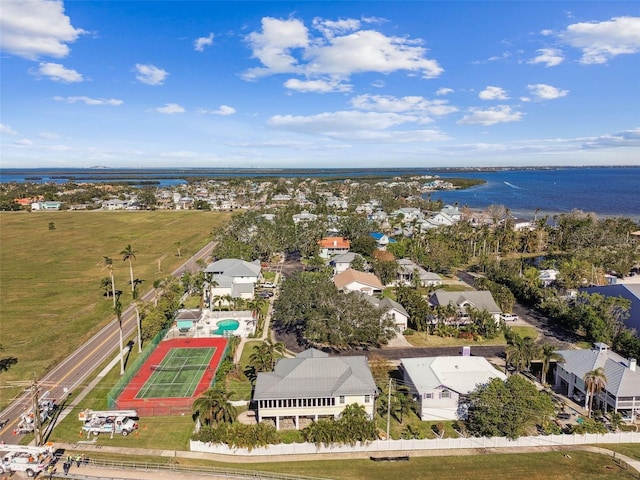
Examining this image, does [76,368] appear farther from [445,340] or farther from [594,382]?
[594,382]

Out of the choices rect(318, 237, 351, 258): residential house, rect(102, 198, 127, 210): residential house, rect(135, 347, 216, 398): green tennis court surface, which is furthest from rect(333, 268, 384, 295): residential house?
rect(102, 198, 127, 210): residential house

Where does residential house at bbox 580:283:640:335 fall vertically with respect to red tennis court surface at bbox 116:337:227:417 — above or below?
above

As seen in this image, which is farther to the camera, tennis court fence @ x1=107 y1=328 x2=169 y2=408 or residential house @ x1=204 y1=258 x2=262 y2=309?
residential house @ x1=204 y1=258 x2=262 y2=309

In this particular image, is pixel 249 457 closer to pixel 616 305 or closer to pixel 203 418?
pixel 203 418

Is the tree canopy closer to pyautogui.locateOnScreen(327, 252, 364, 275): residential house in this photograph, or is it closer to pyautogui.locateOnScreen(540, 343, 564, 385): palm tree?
pyautogui.locateOnScreen(540, 343, 564, 385): palm tree

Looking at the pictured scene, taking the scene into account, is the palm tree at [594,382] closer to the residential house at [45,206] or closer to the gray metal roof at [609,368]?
the gray metal roof at [609,368]

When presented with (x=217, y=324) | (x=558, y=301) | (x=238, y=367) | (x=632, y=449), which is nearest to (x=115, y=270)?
(x=217, y=324)

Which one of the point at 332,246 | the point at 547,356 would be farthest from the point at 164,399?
the point at 332,246

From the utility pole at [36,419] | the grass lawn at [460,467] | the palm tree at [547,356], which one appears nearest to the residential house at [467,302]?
the palm tree at [547,356]

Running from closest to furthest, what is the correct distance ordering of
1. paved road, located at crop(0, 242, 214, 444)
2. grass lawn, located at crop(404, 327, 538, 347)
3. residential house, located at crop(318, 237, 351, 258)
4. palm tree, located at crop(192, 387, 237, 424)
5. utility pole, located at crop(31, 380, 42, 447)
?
utility pole, located at crop(31, 380, 42, 447)
palm tree, located at crop(192, 387, 237, 424)
paved road, located at crop(0, 242, 214, 444)
grass lawn, located at crop(404, 327, 538, 347)
residential house, located at crop(318, 237, 351, 258)
